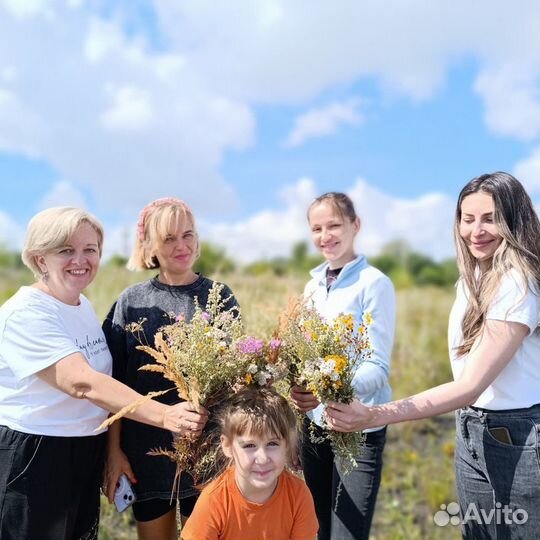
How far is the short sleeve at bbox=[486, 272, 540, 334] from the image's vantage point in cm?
238

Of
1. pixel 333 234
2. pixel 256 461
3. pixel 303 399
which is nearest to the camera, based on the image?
pixel 256 461

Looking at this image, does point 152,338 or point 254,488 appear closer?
point 254,488

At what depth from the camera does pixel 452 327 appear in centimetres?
270

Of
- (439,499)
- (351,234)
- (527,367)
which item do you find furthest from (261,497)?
(439,499)

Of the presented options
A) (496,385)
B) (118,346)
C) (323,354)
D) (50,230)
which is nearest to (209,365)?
(323,354)

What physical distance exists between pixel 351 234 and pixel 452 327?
85 cm

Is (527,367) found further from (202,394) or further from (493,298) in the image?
(202,394)

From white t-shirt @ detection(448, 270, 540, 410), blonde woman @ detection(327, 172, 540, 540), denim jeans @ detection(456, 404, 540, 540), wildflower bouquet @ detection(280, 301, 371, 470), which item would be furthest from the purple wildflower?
denim jeans @ detection(456, 404, 540, 540)

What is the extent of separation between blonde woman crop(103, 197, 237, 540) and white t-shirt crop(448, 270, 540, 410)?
1291 mm

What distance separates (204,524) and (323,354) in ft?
2.63

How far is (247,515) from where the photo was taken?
A: 2451 mm

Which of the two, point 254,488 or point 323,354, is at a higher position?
point 323,354

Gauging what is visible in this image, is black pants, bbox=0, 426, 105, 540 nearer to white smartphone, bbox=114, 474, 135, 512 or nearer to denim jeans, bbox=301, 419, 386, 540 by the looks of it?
white smartphone, bbox=114, 474, 135, 512

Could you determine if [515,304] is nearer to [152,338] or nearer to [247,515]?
[247,515]
